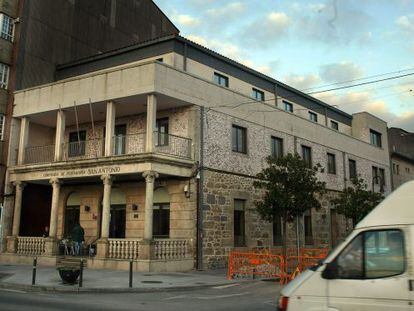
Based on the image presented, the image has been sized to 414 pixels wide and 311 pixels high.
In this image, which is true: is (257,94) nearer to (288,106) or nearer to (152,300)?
(288,106)

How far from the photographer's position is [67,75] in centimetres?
2953

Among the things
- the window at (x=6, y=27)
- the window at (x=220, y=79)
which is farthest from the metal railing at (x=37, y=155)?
the window at (x=220, y=79)

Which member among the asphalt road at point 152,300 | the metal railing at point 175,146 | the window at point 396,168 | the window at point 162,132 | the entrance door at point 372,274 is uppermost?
the window at point 396,168

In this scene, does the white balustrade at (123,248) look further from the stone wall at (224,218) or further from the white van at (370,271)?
the white van at (370,271)

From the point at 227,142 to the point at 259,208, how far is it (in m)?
5.47

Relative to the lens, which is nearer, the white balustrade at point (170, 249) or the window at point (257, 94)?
the white balustrade at point (170, 249)

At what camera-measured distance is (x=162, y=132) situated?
22438 millimetres

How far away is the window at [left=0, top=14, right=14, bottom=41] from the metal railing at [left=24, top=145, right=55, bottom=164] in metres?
6.51

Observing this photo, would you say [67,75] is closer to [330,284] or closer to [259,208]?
[259,208]

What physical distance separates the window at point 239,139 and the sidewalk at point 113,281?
24.5ft

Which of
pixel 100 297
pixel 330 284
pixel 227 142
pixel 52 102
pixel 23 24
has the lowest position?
pixel 100 297

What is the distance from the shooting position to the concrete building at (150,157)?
2128 centimetres

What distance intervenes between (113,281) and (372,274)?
12187 mm

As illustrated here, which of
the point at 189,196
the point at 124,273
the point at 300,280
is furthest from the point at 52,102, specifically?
the point at 300,280
